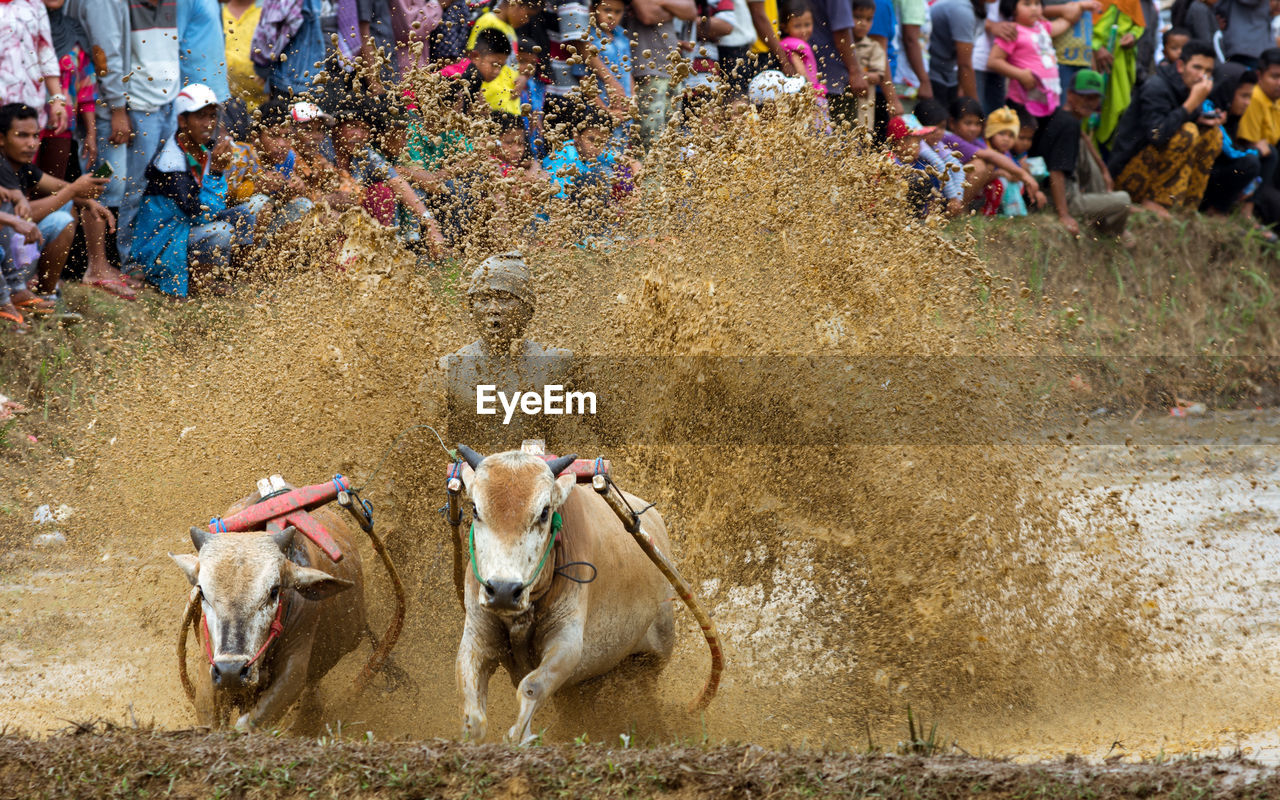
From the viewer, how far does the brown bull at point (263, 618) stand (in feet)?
15.4

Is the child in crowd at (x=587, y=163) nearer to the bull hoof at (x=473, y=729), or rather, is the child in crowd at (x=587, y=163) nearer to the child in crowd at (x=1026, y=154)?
the bull hoof at (x=473, y=729)

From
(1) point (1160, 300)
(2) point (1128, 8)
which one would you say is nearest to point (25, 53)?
(1) point (1160, 300)

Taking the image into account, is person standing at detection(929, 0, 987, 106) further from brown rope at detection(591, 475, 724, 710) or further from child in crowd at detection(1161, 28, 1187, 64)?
brown rope at detection(591, 475, 724, 710)

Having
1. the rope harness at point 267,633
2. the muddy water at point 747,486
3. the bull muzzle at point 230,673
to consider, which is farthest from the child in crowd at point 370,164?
the bull muzzle at point 230,673

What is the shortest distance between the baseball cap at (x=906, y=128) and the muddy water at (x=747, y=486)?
2955 millimetres

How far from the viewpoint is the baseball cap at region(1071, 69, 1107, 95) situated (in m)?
13.3

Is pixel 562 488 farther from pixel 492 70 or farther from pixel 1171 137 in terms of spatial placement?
pixel 1171 137

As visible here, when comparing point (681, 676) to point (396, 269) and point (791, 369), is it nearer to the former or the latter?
point (791, 369)

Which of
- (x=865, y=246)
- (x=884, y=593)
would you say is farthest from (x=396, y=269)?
(x=884, y=593)

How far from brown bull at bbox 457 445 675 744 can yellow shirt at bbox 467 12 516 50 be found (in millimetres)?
5042

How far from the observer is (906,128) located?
1104 centimetres

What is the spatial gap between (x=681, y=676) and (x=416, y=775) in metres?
2.50

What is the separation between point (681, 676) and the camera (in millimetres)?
6414

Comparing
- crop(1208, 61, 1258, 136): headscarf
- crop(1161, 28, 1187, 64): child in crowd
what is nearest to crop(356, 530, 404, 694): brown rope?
crop(1161, 28, 1187, 64): child in crowd
